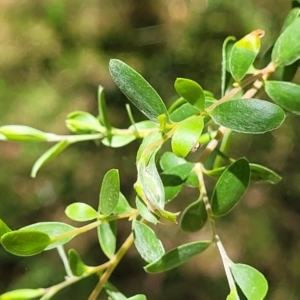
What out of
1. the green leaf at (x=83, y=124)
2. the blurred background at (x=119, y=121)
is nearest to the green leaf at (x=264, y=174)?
the green leaf at (x=83, y=124)

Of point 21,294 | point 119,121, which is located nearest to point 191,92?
point 21,294

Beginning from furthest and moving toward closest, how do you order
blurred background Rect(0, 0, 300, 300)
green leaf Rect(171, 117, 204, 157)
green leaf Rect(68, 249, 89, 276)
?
blurred background Rect(0, 0, 300, 300) → green leaf Rect(68, 249, 89, 276) → green leaf Rect(171, 117, 204, 157)

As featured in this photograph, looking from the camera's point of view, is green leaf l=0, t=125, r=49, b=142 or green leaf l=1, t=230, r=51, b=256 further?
green leaf l=0, t=125, r=49, b=142

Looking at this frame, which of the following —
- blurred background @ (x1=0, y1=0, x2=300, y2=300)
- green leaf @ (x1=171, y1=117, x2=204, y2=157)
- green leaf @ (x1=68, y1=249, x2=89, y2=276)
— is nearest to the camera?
green leaf @ (x1=171, y1=117, x2=204, y2=157)

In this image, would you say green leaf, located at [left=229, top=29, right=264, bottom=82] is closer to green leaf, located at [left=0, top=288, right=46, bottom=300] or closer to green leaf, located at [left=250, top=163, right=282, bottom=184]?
green leaf, located at [left=250, top=163, right=282, bottom=184]

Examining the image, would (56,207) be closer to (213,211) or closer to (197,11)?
(197,11)

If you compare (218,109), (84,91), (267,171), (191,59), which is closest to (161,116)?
(218,109)

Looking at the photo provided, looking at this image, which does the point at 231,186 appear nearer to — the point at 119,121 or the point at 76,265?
the point at 76,265

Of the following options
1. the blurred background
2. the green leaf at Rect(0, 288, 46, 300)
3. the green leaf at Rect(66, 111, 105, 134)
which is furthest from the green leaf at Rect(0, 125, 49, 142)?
the blurred background
